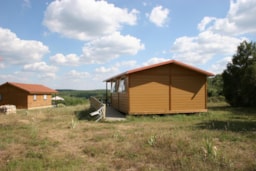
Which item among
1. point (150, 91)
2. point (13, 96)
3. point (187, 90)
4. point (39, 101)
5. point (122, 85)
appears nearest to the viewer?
point (150, 91)

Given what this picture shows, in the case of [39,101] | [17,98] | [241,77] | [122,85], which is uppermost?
[241,77]

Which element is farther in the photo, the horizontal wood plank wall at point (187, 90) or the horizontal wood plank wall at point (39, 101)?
the horizontal wood plank wall at point (39, 101)

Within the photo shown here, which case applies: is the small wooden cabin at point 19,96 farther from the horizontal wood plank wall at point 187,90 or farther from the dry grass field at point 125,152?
the dry grass field at point 125,152

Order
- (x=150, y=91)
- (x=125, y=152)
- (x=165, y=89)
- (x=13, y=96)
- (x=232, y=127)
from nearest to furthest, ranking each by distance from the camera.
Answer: (x=125, y=152) < (x=232, y=127) < (x=150, y=91) < (x=165, y=89) < (x=13, y=96)

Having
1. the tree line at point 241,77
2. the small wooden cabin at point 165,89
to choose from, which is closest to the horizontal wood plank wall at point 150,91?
the small wooden cabin at point 165,89

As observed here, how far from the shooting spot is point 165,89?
16.0m

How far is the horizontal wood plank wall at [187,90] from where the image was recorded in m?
16.2

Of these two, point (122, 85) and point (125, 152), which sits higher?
point (122, 85)

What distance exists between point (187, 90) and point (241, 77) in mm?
9036

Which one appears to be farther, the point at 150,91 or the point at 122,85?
the point at 122,85

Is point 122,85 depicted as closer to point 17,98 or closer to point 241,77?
point 241,77

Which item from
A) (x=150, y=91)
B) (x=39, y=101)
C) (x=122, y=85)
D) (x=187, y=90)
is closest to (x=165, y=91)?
(x=150, y=91)

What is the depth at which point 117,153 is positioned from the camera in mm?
7027

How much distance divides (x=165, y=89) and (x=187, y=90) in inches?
57.1
